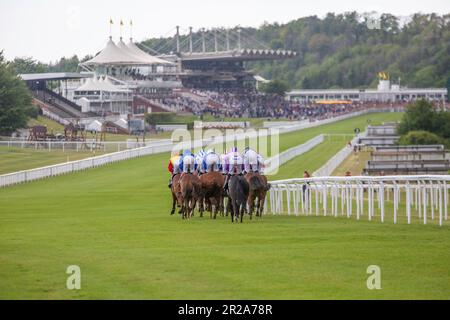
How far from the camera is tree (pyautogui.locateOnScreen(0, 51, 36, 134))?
7154 cm

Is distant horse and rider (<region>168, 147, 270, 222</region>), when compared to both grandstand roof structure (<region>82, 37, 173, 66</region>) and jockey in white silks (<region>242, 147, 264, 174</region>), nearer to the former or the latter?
jockey in white silks (<region>242, 147, 264, 174</region>)

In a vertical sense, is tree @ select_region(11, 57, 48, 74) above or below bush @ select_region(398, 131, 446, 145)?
above

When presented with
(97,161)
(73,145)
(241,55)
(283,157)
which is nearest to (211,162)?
(283,157)

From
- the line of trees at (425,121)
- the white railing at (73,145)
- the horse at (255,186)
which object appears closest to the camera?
the horse at (255,186)

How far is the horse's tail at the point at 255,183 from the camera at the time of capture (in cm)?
2714

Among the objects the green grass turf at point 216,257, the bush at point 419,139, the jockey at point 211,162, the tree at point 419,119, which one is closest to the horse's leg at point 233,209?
the green grass turf at point 216,257

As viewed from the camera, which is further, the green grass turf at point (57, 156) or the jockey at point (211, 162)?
the green grass turf at point (57, 156)

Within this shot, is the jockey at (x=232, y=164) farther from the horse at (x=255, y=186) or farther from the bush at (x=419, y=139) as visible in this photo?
the bush at (x=419, y=139)

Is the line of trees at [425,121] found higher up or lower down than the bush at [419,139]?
higher up

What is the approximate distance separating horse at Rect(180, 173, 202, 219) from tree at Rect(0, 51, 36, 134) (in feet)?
149

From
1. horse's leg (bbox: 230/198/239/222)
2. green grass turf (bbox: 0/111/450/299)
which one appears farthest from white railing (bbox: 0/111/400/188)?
horse's leg (bbox: 230/198/239/222)

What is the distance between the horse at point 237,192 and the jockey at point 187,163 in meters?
2.09

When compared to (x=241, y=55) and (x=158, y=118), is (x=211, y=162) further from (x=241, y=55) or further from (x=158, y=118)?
(x=241, y=55)
